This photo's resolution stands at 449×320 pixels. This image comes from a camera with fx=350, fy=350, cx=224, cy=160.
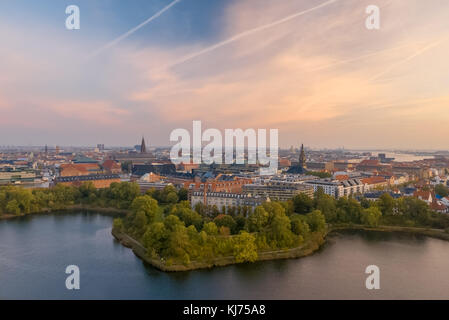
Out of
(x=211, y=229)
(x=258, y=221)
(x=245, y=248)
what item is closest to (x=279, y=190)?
(x=258, y=221)

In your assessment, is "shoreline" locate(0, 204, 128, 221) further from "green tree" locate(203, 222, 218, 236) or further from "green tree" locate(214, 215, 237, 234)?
"green tree" locate(203, 222, 218, 236)

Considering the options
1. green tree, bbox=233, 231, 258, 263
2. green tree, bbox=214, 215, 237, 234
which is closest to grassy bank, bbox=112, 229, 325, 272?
green tree, bbox=233, 231, 258, 263

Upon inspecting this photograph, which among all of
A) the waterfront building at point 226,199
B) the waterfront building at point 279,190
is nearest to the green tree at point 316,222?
the waterfront building at point 226,199

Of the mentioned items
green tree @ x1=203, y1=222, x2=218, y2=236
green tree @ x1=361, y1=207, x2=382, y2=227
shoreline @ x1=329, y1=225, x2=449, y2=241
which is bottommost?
shoreline @ x1=329, y1=225, x2=449, y2=241

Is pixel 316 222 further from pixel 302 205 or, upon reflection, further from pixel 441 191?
pixel 441 191

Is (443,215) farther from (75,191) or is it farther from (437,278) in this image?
(75,191)

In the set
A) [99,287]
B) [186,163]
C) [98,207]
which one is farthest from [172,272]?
[186,163]
